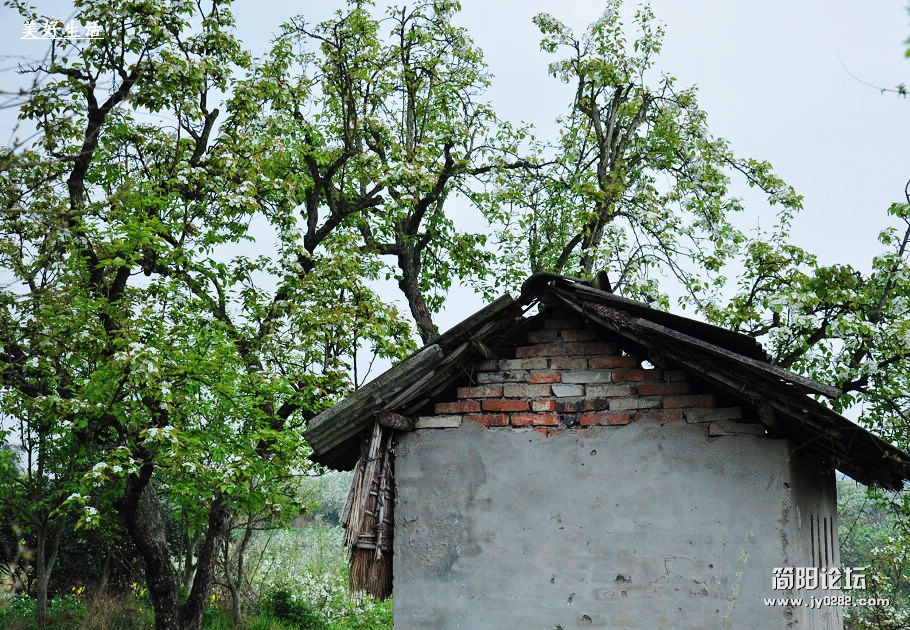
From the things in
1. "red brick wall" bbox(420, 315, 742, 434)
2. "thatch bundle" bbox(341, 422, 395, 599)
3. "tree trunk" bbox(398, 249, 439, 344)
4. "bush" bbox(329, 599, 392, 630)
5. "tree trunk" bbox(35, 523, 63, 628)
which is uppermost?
"tree trunk" bbox(398, 249, 439, 344)

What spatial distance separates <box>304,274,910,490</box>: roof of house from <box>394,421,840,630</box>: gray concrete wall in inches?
12.3

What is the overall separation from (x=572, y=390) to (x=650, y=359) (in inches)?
24.2

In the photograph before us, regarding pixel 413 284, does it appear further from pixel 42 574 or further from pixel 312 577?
pixel 42 574

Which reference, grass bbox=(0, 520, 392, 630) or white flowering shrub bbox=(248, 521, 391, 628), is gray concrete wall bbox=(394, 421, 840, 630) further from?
grass bbox=(0, 520, 392, 630)

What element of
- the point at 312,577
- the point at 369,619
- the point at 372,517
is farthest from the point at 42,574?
the point at 372,517

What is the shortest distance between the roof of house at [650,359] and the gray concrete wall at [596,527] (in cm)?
31

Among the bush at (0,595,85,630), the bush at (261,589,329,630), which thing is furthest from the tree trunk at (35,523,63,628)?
the bush at (261,589,329,630)

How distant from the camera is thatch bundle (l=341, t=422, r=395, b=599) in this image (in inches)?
203

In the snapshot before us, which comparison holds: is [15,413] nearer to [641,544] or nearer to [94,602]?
[94,602]

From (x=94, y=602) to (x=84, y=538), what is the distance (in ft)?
6.88

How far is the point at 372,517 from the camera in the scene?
5.30 meters

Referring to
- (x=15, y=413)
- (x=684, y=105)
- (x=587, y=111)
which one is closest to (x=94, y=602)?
(x=15, y=413)

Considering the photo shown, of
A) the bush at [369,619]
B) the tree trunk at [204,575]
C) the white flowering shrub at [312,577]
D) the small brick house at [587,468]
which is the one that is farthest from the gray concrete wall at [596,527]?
the bush at [369,619]

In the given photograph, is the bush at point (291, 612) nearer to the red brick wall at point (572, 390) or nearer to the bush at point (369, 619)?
the bush at point (369, 619)
